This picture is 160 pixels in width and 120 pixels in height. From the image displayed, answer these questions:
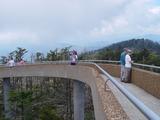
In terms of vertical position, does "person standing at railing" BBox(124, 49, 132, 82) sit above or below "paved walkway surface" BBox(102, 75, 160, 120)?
above

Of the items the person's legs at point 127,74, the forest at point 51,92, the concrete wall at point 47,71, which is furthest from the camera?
the forest at point 51,92

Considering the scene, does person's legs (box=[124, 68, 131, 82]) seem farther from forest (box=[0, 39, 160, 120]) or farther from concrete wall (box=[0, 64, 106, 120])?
forest (box=[0, 39, 160, 120])

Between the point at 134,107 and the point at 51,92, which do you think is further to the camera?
the point at 51,92

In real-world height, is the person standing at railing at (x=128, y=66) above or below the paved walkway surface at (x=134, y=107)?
above

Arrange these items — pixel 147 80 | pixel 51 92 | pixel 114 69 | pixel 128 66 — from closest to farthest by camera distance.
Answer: pixel 147 80, pixel 128 66, pixel 114 69, pixel 51 92

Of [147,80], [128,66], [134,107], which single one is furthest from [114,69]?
[134,107]

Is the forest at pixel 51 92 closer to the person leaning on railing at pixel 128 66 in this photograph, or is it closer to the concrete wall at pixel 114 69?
the concrete wall at pixel 114 69

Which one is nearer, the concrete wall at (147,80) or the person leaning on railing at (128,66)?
the concrete wall at (147,80)

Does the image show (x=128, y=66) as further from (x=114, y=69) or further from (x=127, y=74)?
(x=114, y=69)

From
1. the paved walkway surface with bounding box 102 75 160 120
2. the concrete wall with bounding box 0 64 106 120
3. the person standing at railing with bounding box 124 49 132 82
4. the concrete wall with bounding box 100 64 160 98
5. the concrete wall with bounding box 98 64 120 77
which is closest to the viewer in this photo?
the paved walkway surface with bounding box 102 75 160 120

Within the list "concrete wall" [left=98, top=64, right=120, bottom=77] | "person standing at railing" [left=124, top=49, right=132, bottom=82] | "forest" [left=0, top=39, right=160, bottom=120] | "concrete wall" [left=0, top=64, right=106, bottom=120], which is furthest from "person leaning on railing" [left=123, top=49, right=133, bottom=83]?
"forest" [left=0, top=39, right=160, bottom=120]

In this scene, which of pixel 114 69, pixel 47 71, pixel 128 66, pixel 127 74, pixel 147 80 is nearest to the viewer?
pixel 147 80

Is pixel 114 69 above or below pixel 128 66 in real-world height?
below

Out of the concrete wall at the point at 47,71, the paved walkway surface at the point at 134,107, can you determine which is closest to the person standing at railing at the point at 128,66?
the paved walkway surface at the point at 134,107
